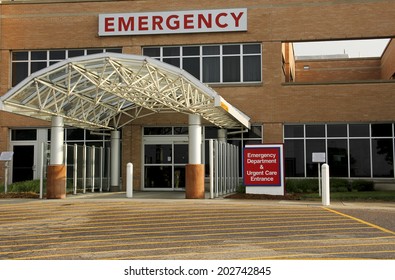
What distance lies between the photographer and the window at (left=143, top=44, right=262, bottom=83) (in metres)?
26.2

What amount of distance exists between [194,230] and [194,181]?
25.6ft

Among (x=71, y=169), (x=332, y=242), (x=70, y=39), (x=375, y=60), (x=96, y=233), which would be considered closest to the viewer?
(x=332, y=242)

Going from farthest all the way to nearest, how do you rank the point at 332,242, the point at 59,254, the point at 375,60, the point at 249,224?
the point at 375,60
the point at 249,224
the point at 332,242
the point at 59,254

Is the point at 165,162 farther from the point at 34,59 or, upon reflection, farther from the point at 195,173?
the point at 34,59

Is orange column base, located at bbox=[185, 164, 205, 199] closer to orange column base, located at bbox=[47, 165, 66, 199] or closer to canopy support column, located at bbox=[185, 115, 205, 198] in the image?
canopy support column, located at bbox=[185, 115, 205, 198]

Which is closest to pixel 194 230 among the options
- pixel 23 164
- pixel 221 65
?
pixel 221 65

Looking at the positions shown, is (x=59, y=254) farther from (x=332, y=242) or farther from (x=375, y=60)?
(x=375, y=60)

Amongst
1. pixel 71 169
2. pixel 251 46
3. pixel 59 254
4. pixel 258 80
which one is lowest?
pixel 59 254

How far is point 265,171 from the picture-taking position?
20.9 metres

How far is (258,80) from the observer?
2612 centimetres

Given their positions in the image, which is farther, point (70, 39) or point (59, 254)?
point (70, 39)

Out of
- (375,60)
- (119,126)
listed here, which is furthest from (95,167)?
(375,60)

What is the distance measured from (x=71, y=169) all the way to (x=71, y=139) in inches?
193

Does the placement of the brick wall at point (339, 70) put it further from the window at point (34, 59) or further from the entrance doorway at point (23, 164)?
the entrance doorway at point (23, 164)
